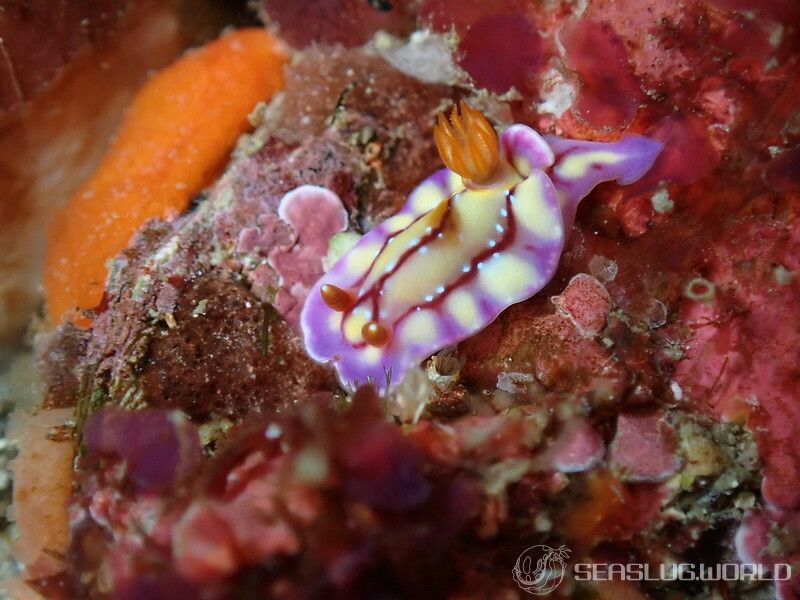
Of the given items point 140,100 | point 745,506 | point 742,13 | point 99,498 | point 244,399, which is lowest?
point 745,506

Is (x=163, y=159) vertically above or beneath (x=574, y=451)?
above

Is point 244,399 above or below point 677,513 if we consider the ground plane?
above

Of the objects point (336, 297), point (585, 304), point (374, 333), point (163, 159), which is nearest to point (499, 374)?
point (585, 304)

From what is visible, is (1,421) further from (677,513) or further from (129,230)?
(677,513)

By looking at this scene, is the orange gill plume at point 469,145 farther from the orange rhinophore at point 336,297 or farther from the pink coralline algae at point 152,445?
the pink coralline algae at point 152,445

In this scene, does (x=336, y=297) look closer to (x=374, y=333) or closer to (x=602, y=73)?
(x=374, y=333)

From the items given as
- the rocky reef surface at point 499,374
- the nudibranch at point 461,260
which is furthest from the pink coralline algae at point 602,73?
the nudibranch at point 461,260

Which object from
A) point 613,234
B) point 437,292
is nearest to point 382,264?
point 437,292
